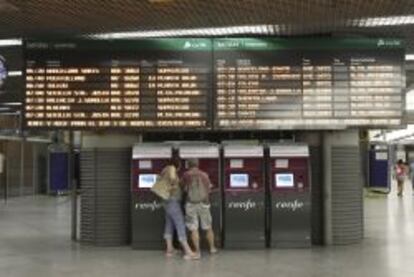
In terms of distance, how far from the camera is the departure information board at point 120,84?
11.5 metres

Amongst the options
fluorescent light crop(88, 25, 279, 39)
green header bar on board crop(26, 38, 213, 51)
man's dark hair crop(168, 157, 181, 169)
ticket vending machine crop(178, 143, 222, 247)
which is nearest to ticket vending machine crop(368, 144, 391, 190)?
fluorescent light crop(88, 25, 279, 39)

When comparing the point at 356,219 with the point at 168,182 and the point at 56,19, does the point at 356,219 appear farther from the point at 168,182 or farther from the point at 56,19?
the point at 56,19

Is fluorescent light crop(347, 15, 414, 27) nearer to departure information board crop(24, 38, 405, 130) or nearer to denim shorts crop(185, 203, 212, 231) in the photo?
departure information board crop(24, 38, 405, 130)

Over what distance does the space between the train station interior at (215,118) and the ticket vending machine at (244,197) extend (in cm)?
2

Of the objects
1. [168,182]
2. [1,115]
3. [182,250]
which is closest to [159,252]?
[182,250]

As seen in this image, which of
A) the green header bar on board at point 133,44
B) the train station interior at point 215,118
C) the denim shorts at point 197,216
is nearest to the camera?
the train station interior at point 215,118

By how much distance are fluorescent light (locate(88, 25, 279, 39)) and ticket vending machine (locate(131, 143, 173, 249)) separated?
205cm

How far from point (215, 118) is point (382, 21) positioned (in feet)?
10.0

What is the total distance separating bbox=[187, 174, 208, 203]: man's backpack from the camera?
1125 cm

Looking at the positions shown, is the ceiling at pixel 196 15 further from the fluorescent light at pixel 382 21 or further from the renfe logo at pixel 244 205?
the renfe logo at pixel 244 205

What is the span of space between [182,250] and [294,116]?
9.14ft

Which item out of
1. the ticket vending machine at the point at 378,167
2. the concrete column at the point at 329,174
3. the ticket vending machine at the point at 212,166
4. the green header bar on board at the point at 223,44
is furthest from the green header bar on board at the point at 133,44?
the ticket vending machine at the point at 378,167

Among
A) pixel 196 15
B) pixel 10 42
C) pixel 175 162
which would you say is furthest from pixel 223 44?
pixel 10 42

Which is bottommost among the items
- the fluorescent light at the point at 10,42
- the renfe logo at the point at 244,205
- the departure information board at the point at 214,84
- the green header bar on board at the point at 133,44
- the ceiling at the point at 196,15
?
the renfe logo at the point at 244,205
